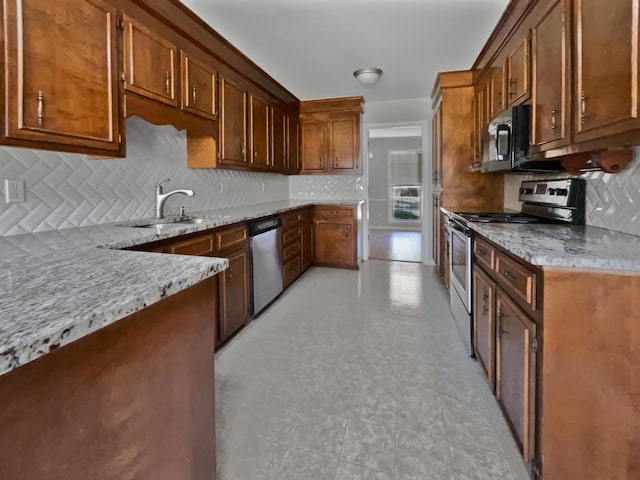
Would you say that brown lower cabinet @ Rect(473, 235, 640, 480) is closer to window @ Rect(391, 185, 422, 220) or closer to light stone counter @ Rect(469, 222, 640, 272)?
light stone counter @ Rect(469, 222, 640, 272)

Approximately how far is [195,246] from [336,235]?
2828 mm

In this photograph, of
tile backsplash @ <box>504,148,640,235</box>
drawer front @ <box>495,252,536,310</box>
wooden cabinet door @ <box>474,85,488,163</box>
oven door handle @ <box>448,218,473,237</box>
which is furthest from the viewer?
wooden cabinet door @ <box>474,85,488,163</box>

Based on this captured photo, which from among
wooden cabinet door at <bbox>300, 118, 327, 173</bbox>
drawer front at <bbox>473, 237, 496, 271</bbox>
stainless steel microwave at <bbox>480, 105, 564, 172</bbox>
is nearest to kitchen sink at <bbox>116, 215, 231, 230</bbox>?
drawer front at <bbox>473, 237, 496, 271</bbox>

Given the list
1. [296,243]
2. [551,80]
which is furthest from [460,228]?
[296,243]

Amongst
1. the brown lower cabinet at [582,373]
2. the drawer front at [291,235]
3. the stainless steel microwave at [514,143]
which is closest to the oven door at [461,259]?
the stainless steel microwave at [514,143]

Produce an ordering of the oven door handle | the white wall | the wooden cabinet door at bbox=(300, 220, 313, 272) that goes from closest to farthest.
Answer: the oven door handle, the wooden cabinet door at bbox=(300, 220, 313, 272), the white wall

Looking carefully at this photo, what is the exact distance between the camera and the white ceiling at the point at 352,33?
2.52 metres

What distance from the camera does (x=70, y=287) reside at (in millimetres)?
835

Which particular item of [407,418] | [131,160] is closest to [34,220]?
[131,160]

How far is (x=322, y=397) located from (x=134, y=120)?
2244 mm

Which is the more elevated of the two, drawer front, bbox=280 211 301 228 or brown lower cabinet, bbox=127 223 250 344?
drawer front, bbox=280 211 301 228

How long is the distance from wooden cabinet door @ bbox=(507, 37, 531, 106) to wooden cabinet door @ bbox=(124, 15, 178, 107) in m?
2.33

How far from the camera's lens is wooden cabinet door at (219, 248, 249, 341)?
101 inches

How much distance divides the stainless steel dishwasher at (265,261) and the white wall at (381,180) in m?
6.32
